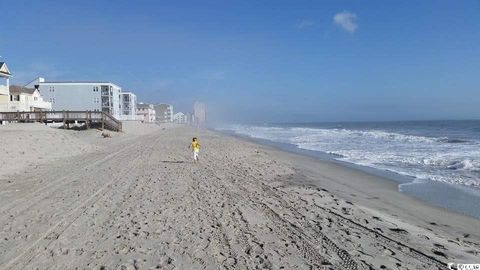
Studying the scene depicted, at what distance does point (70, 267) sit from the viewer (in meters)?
5.39

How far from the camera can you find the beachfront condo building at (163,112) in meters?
172

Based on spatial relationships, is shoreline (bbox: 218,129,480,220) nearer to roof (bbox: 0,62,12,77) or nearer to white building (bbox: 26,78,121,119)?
roof (bbox: 0,62,12,77)

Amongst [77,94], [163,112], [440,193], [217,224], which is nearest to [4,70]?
[77,94]

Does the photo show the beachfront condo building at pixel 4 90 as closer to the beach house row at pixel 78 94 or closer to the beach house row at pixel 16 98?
the beach house row at pixel 16 98

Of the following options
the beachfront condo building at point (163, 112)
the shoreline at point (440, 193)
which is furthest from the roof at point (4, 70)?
the beachfront condo building at point (163, 112)

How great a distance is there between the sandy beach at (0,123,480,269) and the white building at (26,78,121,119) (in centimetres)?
6305

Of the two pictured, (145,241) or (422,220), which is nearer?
(145,241)

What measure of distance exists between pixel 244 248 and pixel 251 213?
7.70 ft

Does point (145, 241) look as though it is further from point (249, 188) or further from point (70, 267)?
point (249, 188)

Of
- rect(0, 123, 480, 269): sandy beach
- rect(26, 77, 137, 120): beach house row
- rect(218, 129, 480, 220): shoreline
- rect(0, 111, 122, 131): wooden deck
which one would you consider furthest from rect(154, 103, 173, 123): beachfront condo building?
rect(0, 123, 480, 269): sandy beach

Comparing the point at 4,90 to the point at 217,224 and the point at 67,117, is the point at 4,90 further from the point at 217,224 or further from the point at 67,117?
the point at 217,224

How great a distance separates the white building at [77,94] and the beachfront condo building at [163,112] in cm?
8877

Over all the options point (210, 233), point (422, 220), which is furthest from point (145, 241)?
point (422, 220)

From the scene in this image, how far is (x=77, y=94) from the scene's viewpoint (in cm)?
7475
